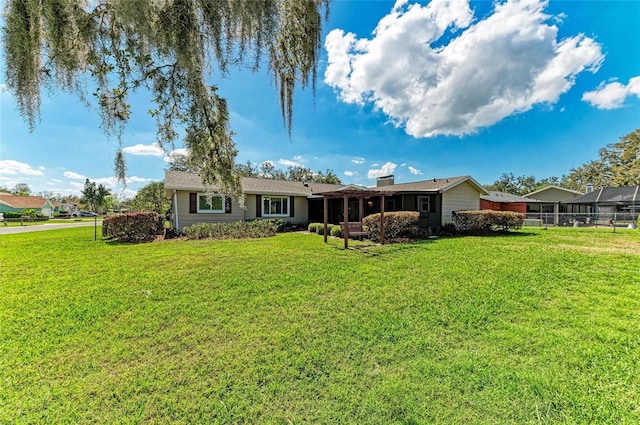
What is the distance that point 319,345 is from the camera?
9.59ft

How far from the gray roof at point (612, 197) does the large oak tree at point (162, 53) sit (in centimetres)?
3241

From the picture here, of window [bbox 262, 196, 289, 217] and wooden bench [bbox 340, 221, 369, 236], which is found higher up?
window [bbox 262, 196, 289, 217]

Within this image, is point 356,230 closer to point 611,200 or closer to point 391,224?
point 391,224

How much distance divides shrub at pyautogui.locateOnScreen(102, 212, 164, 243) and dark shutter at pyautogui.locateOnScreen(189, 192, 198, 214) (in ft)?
6.12

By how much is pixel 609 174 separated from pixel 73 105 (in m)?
64.4

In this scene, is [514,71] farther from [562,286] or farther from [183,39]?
[183,39]

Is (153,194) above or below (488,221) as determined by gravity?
above

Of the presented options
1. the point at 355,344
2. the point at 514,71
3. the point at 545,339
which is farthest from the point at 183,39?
the point at 514,71

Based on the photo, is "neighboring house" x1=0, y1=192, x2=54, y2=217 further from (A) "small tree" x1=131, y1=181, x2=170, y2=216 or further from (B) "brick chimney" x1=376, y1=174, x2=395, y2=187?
(B) "brick chimney" x1=376, y1=174, x2=395, y2=187

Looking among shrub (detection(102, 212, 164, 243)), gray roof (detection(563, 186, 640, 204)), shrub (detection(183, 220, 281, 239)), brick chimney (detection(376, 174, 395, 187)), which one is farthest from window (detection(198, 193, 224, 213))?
gray roof (detection(563, 186, 640, 204))

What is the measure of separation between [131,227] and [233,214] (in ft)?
15.4

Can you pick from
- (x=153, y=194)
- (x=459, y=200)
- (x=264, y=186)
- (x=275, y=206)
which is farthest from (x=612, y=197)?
(x=153, y=194)

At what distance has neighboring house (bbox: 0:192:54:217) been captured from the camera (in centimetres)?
3761

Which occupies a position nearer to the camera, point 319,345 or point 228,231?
point 319,345
